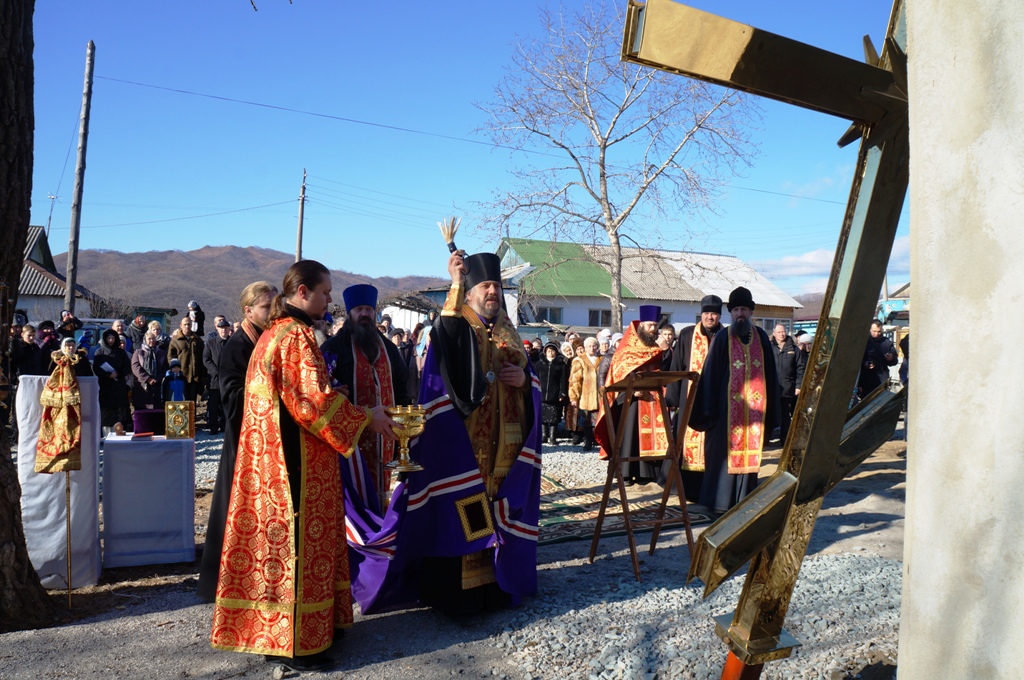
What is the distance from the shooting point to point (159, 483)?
5449mm

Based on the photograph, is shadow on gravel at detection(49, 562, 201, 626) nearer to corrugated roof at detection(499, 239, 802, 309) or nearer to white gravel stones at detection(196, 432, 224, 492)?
white gravel stones at detection(196, 432, 224, 492)

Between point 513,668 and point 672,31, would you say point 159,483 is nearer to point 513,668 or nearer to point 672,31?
point 513,668

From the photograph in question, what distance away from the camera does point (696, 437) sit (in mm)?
7691

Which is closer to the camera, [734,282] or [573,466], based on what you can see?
[573,466]

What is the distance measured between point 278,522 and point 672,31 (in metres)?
2.96

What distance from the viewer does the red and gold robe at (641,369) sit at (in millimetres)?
7438

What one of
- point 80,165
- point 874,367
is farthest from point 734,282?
point 80,165

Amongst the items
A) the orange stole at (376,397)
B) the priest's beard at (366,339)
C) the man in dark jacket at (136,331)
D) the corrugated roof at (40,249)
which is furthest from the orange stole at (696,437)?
the corrugated roof at (40,249)

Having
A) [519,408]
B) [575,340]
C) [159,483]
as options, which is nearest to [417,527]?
[519,408]

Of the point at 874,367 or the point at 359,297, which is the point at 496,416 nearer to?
the point at 359,297

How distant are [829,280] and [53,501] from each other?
4931 mm

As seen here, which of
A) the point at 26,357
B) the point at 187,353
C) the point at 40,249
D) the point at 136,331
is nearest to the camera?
the point at 26,357

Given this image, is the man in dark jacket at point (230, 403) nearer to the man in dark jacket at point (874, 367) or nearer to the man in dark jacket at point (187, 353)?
the man in dark jacket at point (187, 353)

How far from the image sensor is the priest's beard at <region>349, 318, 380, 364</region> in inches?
233
